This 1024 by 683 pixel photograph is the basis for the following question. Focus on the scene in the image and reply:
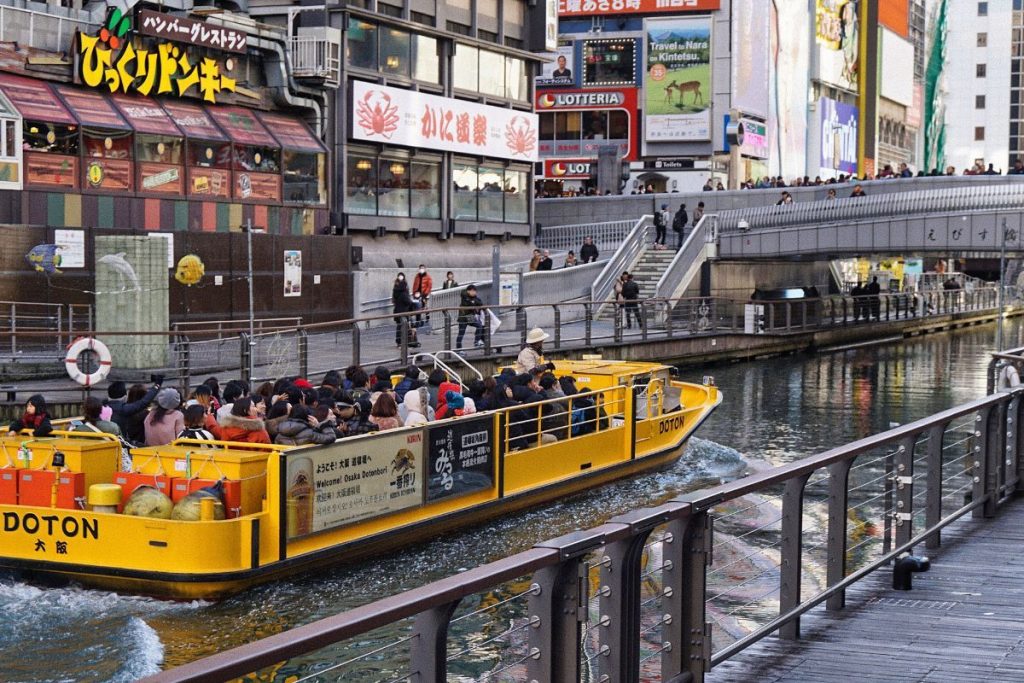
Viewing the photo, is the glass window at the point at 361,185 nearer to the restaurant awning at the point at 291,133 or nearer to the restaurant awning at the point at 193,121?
the restaurant awning at the point at 291,133

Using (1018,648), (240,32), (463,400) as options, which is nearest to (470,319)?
(240,32)

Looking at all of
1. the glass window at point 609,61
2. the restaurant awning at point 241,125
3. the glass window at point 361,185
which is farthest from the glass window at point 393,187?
the glass window at point 609,61

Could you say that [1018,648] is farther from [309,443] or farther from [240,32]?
[240,32]

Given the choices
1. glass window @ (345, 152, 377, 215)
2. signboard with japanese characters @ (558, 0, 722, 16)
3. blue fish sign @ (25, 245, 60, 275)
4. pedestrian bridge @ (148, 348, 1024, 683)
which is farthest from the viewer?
signboard with japanese characters @ (558, 0, 722, 16)

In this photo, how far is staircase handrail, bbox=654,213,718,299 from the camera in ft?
165

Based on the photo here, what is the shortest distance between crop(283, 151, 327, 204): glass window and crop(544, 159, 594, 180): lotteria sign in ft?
153

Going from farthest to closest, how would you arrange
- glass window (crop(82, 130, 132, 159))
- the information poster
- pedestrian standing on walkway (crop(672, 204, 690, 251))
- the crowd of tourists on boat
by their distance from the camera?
pedestrian standing on walkway (crop(672, 204, 690, 251))
the information poster
glass window (crop(82, 130, 132, 159))
the crowd of tourists on boat

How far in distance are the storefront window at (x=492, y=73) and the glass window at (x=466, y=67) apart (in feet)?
1.38

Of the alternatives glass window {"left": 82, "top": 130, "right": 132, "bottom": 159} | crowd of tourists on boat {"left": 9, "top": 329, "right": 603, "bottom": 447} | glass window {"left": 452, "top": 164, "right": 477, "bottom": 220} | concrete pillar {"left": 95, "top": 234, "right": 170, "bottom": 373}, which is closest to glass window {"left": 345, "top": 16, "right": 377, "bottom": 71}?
glass window {"left": 452, "top": 164, "right": 477, "bottom": 220}

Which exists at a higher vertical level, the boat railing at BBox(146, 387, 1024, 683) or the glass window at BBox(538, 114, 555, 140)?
the glass window at BBox(538, 114, 555, 140)

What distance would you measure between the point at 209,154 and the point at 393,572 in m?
22.6

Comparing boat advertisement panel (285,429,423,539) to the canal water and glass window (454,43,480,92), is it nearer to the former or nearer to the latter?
the canal water

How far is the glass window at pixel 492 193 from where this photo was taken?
169 feet

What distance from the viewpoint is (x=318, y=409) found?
56.5ft
